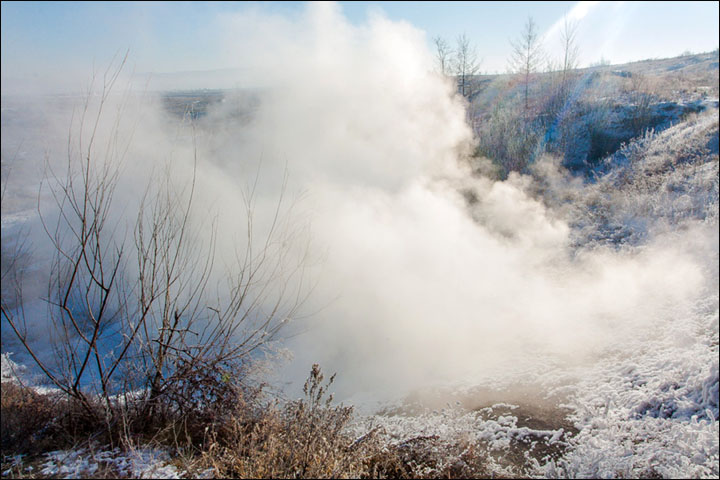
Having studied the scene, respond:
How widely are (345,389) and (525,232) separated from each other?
539 cm

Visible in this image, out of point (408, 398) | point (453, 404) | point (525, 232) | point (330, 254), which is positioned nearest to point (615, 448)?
point (453, 404)

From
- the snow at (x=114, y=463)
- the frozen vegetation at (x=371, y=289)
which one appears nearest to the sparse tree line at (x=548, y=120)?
the frozen vegetation at (x=371, y=289)

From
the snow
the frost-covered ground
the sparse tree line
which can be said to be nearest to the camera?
the snow

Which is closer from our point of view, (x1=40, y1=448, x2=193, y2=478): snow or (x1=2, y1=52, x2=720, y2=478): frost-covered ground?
(x1=40, y1=448, x2=193, y2=478): snow

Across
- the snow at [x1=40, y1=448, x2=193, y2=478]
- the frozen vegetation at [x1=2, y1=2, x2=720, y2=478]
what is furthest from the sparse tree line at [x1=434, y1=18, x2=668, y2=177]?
the snow at [x1=40, y1=448, x2=193, y2=478]

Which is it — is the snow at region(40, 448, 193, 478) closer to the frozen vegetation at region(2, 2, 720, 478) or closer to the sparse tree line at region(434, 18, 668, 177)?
the frozen vegetation at region(2, 2, 720, 478)

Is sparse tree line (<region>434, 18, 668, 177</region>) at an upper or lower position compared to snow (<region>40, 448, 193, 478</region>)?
upper

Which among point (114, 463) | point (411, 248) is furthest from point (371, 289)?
point (114, 463)

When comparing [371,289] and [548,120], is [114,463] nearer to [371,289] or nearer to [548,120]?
[371,289]

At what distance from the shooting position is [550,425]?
152 inches

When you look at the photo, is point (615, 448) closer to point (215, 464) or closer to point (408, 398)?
point (408, 398)

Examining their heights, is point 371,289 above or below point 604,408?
above

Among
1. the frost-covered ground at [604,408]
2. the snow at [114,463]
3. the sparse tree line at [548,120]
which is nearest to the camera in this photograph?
the snow at [114,463]

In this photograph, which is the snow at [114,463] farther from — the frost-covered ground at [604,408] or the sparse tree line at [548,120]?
the sparse tree line at [548,120]
